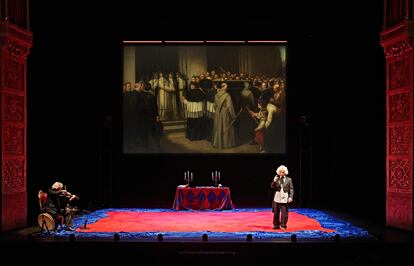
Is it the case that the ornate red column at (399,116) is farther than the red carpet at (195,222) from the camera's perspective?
No

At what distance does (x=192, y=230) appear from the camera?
8867 millimetres

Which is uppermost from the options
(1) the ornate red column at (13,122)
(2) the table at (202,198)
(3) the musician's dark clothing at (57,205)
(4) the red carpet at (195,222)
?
(1) the ornate red column at (13,122)

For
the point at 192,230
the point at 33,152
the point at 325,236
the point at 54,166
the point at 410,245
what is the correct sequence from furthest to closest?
the point at 54,166, the point at 33,152, the point at 192,230, the point at 325,236, the point at 410,245

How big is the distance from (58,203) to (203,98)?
4.93m

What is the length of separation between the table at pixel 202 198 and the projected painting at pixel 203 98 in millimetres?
1055

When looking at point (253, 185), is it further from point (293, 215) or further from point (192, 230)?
point (192, 230)

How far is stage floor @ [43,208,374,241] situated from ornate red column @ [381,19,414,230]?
2.61 feet

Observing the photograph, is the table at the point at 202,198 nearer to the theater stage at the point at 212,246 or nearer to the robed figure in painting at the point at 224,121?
the robed figure in painting at the point at 224,121

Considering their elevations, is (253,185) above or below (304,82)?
below

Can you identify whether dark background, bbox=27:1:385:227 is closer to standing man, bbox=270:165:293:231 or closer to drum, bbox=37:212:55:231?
drum, bbox=37:212:55:231

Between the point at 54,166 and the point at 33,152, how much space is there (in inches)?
36.1

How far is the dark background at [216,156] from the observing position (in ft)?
35.9

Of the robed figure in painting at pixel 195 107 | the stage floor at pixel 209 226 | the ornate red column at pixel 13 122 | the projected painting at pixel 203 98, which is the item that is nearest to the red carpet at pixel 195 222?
the stage floor at pixel 209 226

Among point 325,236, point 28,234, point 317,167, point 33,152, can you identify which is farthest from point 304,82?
point 28,234
